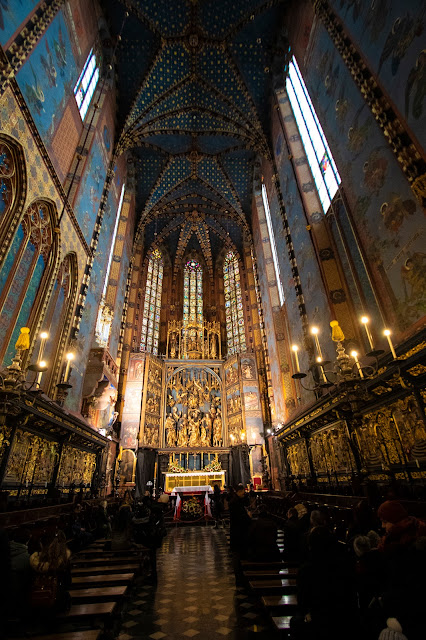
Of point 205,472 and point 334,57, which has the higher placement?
point 334,57

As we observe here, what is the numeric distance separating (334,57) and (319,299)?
7.37m

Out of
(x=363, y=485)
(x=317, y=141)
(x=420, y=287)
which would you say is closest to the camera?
(x=363, y=485)

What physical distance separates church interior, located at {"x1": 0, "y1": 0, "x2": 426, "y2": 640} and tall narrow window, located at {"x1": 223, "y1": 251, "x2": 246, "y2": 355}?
0.27m

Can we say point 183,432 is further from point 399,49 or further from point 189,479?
point 399,49

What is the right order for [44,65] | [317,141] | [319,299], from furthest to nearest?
[317,141] → [319,299] → [44,65]

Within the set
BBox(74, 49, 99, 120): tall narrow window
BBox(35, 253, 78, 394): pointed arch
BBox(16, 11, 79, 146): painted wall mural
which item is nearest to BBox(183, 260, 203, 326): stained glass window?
BBox(35, 253, 78, 394): pointed arch

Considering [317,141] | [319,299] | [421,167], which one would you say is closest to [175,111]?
[317,141]

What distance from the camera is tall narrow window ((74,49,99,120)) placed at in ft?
40.2

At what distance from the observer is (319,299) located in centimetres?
1095

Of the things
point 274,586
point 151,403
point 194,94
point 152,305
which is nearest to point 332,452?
point 274,586

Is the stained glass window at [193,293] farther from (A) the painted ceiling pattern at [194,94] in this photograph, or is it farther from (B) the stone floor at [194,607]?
(B) the stone floor at [194,607]

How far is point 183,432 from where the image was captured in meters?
20.4

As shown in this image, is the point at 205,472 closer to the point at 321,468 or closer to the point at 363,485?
the point at 321,468

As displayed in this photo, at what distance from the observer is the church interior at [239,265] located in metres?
6.21
